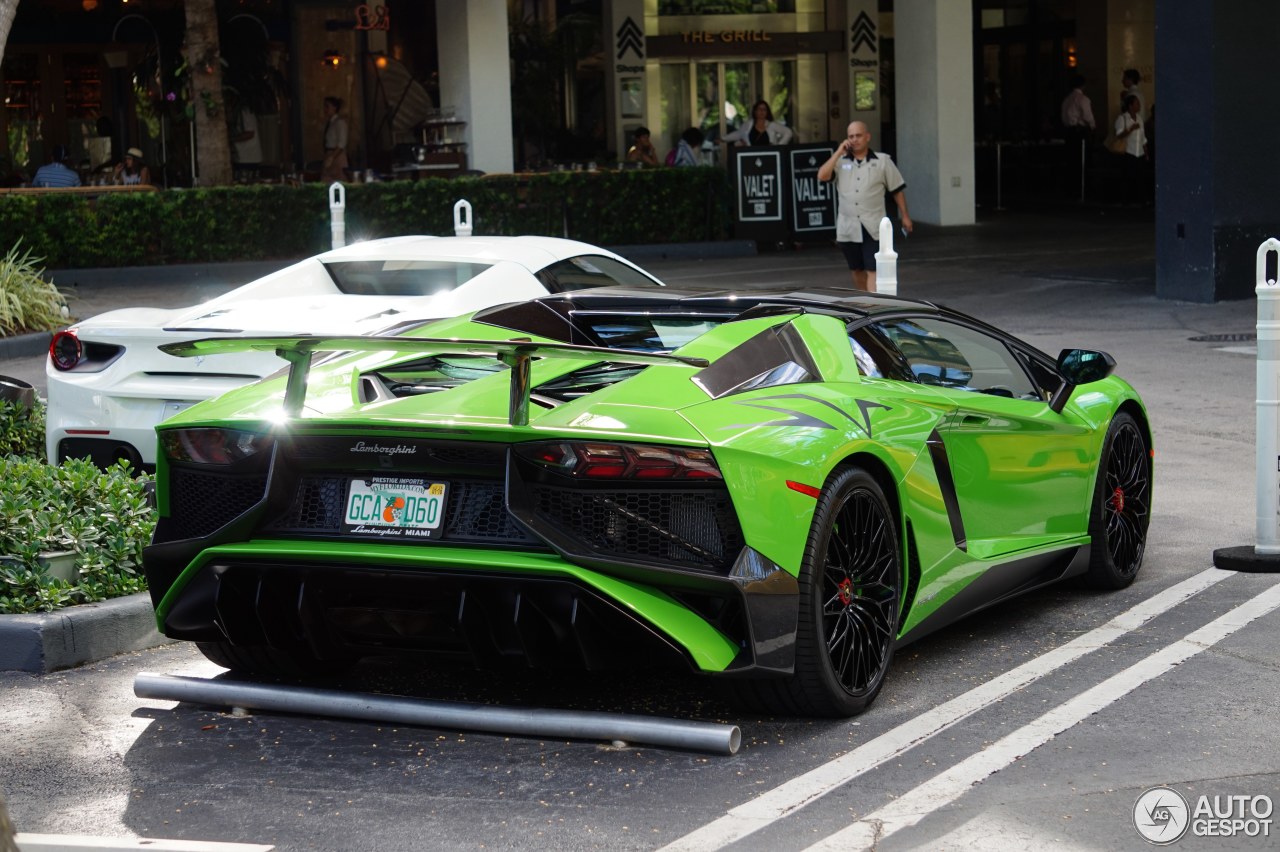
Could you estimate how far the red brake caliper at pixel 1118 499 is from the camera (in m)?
7.41

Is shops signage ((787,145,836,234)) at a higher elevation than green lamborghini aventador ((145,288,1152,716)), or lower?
higher

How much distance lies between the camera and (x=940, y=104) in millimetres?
29969

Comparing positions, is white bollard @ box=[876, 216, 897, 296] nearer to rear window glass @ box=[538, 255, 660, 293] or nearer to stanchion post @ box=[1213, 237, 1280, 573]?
rear window glass @ box=[538, 255, 660, 293]

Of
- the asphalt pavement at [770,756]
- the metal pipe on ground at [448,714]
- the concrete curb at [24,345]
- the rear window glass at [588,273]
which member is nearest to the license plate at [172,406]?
the asphalt pavement at [770,756]

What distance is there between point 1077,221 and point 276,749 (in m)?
26.3

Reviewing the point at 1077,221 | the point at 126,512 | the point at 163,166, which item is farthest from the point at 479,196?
the point at 126,512

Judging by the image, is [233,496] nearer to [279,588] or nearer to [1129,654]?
[279,588]

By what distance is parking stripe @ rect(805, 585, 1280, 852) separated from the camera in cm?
461

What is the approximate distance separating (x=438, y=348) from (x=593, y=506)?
66 cm

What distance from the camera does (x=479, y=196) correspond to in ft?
81.3

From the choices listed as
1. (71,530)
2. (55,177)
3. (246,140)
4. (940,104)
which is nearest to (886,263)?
(71,530)

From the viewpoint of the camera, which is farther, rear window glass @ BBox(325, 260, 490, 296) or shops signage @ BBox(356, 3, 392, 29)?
shops signage @ BBox(356, 3, 392, 29)

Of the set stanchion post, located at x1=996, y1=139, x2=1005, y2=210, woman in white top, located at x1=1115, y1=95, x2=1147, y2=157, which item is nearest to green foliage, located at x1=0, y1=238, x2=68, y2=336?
woman in white top, located at x1=1115, y1=95, x2=1147, y2=157

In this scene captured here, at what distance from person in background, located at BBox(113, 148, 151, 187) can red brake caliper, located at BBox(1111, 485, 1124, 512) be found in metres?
21.6
